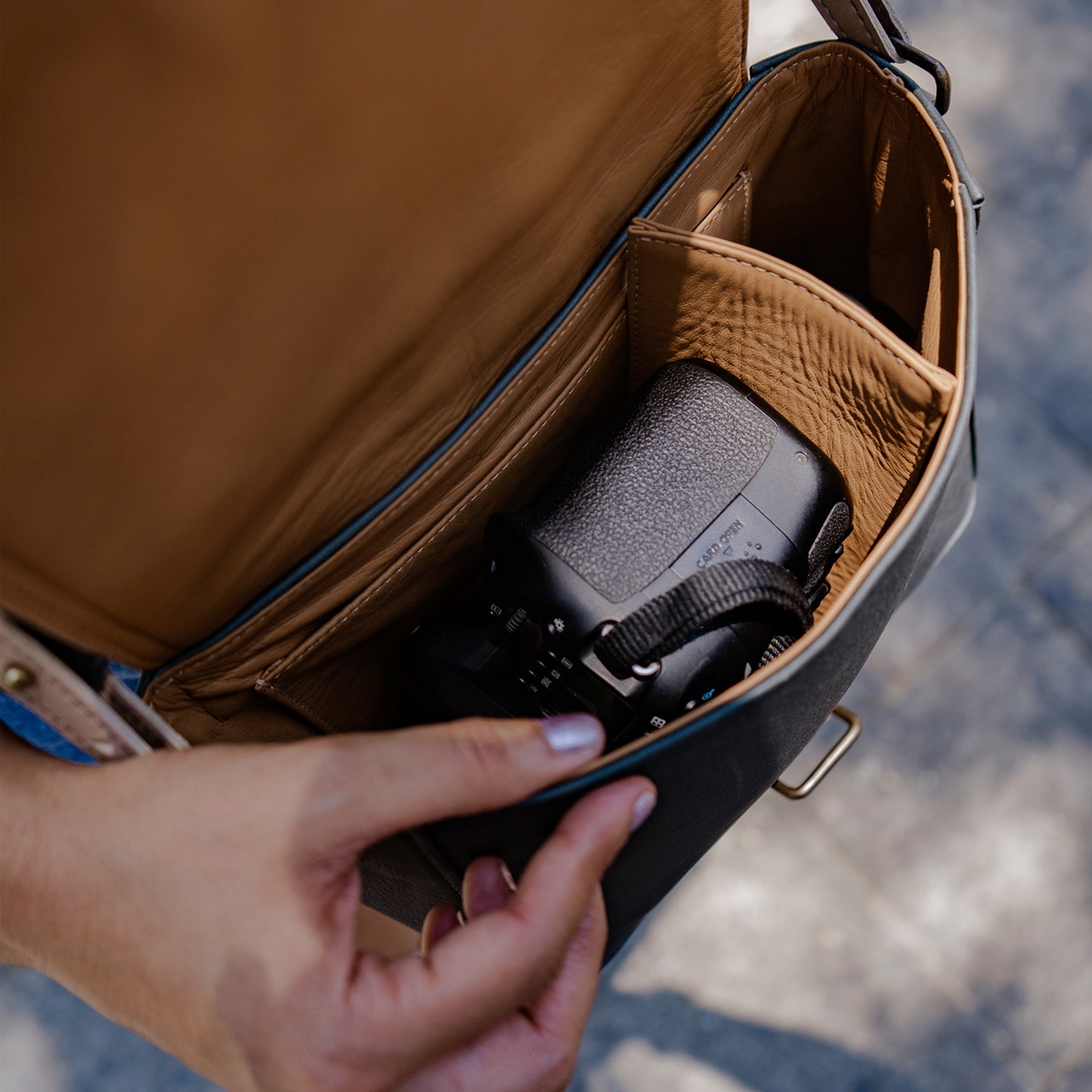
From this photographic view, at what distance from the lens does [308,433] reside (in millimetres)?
532

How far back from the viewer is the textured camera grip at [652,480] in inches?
22.9

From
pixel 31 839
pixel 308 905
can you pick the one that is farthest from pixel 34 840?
pixel 308 905

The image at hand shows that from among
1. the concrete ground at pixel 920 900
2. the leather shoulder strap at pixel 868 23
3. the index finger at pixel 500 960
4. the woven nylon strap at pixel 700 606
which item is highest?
the leather shoulder strap at pixel 868 23

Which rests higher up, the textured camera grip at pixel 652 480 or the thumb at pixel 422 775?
the textured camera grip at pixel 652 480

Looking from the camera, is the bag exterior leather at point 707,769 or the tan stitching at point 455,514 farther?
the tan stitching at point 455,514

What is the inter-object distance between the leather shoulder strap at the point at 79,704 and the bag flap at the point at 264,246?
0.02m

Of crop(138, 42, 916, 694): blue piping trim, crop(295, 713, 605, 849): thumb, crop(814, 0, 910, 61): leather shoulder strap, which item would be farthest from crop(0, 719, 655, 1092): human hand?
crop(814, 0, 910, 61): leather shoulder strap

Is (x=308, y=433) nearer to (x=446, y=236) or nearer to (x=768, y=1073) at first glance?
(x=446, y=236)

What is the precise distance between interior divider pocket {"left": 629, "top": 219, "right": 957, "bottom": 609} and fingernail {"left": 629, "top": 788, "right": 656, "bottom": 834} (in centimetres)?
18

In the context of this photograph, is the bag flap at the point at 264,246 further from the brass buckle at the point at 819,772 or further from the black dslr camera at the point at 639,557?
the brass buckle at the point at 819,772

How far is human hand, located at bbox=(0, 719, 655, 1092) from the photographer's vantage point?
1.41ft

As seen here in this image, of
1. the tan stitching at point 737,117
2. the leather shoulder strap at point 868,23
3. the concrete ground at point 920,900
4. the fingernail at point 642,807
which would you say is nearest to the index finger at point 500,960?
the fingernail at point 642,807

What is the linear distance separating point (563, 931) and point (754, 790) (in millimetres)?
176

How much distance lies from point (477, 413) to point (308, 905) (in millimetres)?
326
